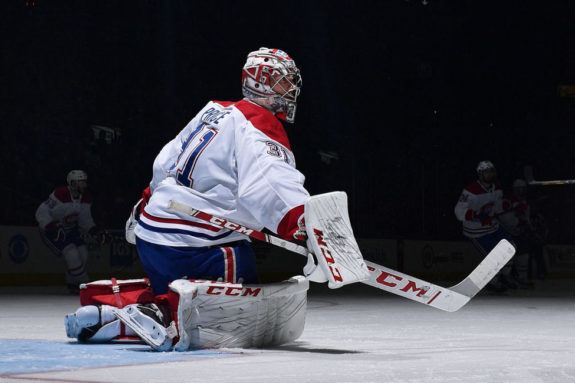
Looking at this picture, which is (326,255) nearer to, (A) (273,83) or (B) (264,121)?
(B) (264,121)

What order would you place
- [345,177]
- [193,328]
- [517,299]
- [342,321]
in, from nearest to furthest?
1. [193,328]
2. [342,321]
3. [517,299]
4. [345,177]

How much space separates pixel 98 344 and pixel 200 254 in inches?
21.9

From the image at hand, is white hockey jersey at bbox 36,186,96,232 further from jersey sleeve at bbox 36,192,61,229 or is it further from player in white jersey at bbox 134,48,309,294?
player in white jersey at bbox 134,48,309,294

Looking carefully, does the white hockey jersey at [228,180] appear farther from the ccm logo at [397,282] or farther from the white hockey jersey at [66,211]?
the white hockey jersey at [66,211]

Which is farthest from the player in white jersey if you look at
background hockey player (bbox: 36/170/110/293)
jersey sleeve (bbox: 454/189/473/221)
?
jersey sleeve (bbox: 454/189/473/221)

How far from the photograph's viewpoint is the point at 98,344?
3920mm

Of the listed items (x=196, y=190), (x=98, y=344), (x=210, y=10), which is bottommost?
(x=98, y=344)

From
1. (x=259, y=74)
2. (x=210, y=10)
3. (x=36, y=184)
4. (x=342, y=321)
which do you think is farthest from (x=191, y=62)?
(x=259, y=74)

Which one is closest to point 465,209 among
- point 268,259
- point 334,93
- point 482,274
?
point 268,259

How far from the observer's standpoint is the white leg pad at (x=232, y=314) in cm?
365

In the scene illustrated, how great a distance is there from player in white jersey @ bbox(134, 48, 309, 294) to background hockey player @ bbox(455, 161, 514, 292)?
6.14 metres

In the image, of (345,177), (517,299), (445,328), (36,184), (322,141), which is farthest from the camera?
(322,141)

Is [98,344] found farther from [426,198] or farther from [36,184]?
[426,198]

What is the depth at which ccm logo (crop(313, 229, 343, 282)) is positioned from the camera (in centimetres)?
346
